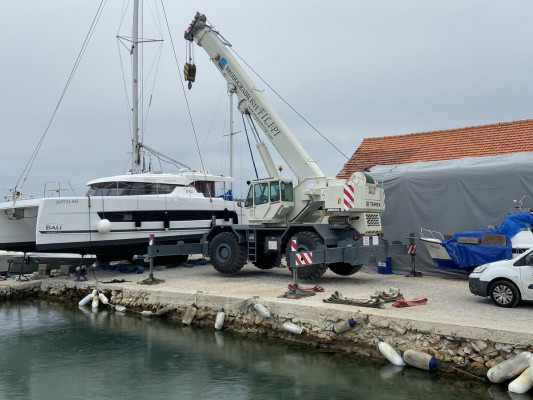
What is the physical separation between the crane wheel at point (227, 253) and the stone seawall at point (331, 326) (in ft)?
8.37

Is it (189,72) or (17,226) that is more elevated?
(189,72)

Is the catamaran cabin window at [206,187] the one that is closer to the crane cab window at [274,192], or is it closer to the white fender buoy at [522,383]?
the crane cab window at [274,192]

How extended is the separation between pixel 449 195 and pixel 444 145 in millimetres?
3062

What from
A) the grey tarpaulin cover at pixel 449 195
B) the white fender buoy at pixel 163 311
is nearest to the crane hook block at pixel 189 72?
the grey tarpaulin cover at pixel 449 195

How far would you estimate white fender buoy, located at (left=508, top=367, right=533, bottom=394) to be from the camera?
6477mm

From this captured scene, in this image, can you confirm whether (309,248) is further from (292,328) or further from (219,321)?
(292,328)

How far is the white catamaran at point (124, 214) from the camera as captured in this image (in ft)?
47.6

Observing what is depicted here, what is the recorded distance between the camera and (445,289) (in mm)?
11578

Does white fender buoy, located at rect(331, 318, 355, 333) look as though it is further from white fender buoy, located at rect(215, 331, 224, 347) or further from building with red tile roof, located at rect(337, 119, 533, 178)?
building with red tile roof, located at rect(337, 119, 533, 178)

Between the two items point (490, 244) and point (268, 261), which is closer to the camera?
point (490, 244)

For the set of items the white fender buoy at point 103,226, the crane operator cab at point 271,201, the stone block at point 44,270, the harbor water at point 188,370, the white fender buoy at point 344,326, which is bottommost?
the harbor water at point 188,370

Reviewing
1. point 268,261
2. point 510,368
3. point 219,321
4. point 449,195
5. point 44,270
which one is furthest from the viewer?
point 44,270

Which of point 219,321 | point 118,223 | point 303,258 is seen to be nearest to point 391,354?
point 303,258

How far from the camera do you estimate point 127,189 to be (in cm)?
1616
